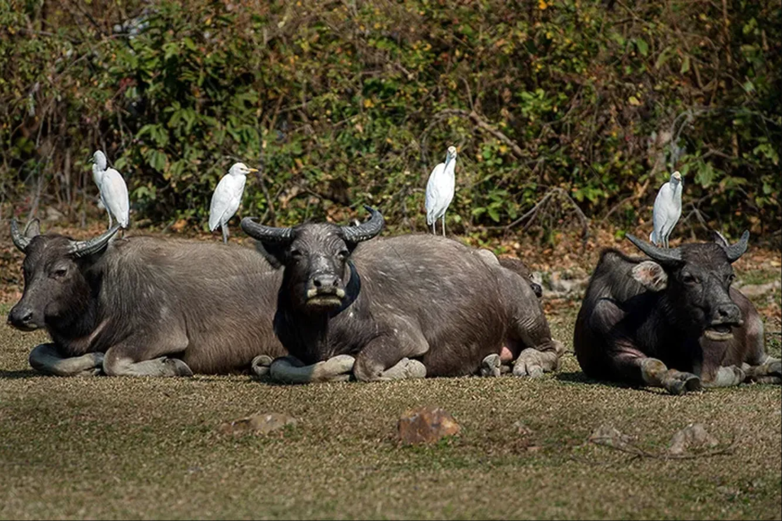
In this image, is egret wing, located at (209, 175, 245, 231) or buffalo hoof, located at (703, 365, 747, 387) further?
egret wing, located at (209, 175, 245, 231)

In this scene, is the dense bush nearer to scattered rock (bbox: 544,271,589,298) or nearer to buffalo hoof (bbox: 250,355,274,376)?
scattered rock (bbox: 544,271,589,298)

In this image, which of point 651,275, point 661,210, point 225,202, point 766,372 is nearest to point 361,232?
point 651,275

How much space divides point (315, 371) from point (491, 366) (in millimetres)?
1219

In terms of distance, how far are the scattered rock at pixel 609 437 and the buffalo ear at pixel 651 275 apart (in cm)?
154

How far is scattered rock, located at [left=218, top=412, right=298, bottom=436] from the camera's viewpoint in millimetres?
6680

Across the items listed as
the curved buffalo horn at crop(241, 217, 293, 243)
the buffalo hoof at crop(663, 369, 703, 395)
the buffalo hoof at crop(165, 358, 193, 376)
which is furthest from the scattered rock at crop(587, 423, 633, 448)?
the buffalo hoof at crop(165, 358, 193, 376)

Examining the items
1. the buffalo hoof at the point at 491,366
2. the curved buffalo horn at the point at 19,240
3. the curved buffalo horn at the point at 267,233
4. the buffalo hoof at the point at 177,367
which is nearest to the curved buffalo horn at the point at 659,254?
the buffalo hoof at the point at 491,366

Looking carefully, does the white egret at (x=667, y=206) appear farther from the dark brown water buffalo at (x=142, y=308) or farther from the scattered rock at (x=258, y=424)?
the scattered rock at (x=258, y=424)

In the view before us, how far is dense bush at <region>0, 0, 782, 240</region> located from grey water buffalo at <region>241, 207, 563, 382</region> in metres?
5.83

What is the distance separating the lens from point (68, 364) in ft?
27.5

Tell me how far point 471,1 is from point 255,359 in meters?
7.99

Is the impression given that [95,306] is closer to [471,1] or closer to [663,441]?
[663,441]

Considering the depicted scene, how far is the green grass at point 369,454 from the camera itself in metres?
5.46


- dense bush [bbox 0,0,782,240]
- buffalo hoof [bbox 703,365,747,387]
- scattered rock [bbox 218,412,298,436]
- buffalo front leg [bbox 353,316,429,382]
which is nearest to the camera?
scattered rock [bbox 218,412,298,436]
